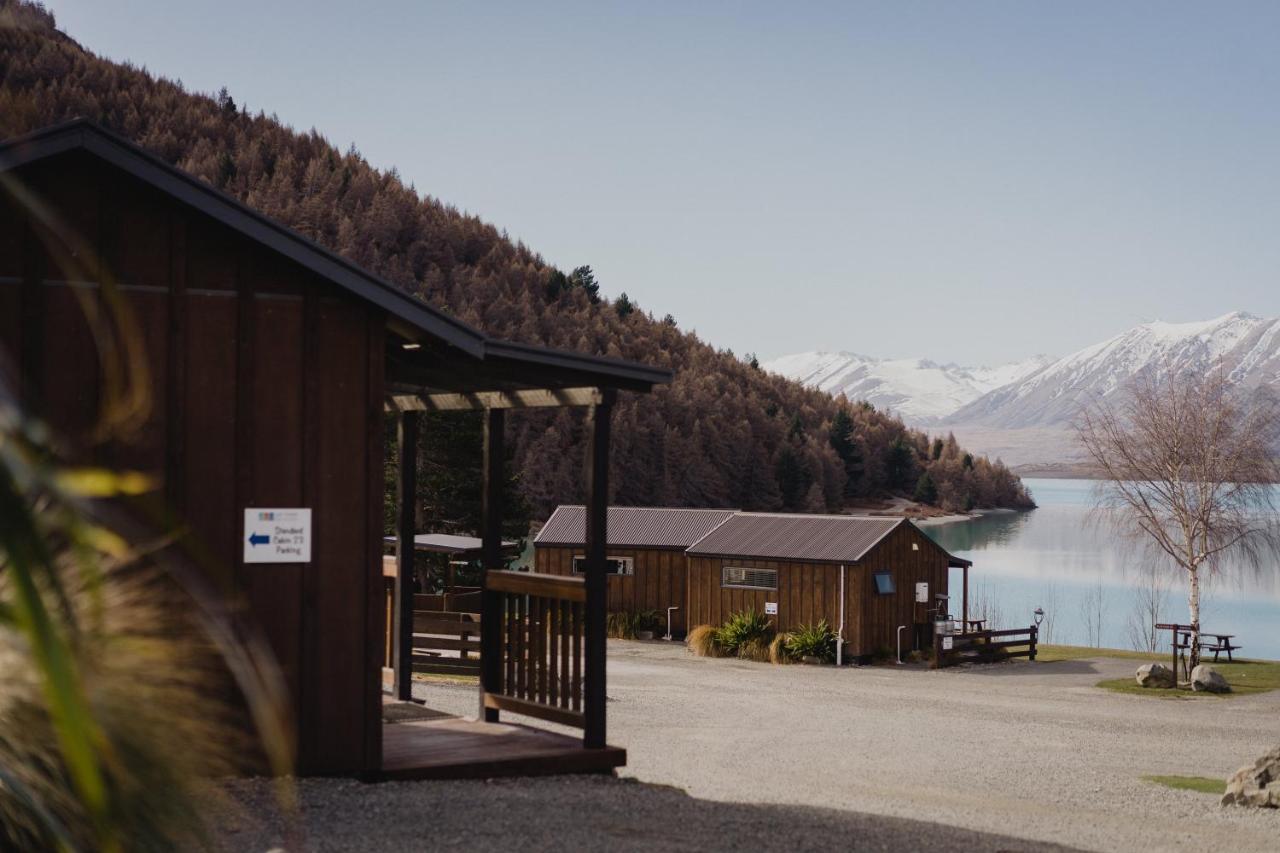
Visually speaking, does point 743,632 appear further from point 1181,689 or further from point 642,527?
point 1181,689

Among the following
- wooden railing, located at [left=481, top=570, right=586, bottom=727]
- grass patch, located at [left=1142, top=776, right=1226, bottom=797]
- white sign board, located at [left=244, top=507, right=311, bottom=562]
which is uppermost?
white sign board, located at [left=244, top=507, right=311, bottom=562]

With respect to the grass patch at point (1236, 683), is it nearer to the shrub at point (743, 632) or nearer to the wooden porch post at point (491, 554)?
the shrub at point (743, 632)

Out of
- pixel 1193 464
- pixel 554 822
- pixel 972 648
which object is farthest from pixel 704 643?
pixel 554 822

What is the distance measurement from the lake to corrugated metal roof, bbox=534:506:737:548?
1000 cm

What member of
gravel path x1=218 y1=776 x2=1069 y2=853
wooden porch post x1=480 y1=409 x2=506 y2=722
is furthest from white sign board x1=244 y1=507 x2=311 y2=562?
wooden porch post x1=480 y1=409 x2=506 y2=722

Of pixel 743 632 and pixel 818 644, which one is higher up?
pixel 743 632

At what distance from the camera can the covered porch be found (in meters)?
8.95

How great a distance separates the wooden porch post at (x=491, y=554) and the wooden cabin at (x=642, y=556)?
22670 millimetres

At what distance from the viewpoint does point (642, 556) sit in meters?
34.2

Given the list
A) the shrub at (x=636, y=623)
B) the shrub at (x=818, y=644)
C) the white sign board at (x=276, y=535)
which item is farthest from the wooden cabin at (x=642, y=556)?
the white sign board at (x=276, y=535)

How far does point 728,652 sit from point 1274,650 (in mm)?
18558

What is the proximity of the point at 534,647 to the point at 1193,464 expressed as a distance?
27041mm

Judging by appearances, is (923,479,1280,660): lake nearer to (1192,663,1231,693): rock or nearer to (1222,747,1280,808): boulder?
(1192,663,1231,693): rock

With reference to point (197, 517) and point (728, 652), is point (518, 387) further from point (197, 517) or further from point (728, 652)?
point (728, 652)
